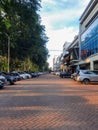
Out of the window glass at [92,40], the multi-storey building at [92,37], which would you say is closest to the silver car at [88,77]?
the multi-storey building at [92,37]

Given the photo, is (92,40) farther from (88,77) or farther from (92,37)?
(88,77)

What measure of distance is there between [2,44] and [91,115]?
48900mm

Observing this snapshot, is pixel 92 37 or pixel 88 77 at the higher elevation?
pixel 92 37

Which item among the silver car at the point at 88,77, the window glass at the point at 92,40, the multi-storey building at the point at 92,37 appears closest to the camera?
the silver car at the point at 88,77

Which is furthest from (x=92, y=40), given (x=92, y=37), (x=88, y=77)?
(x=88, y=77)

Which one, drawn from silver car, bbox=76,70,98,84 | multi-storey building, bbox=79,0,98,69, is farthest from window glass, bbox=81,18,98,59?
silver car, bbox=76,70,98,84

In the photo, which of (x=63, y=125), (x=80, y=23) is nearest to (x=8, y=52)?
(x=80, y=23)

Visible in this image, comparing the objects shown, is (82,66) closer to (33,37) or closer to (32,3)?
(33,37)

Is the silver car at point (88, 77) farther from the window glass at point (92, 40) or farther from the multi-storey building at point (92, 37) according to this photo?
the window glass at point (92, 40)

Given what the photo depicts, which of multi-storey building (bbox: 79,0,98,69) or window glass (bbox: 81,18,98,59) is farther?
window glass (bbox: 81,18,98,59)

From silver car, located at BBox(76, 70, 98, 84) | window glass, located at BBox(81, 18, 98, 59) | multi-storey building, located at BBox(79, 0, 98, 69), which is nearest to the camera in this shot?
silver car, located at BBox(76, 70, 98, 84)

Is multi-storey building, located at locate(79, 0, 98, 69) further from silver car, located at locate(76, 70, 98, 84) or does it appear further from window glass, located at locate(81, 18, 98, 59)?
silver car, located at locate(76, 70, 98, 84)

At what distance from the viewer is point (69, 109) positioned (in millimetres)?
15367

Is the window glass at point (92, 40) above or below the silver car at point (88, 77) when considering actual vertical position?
above
